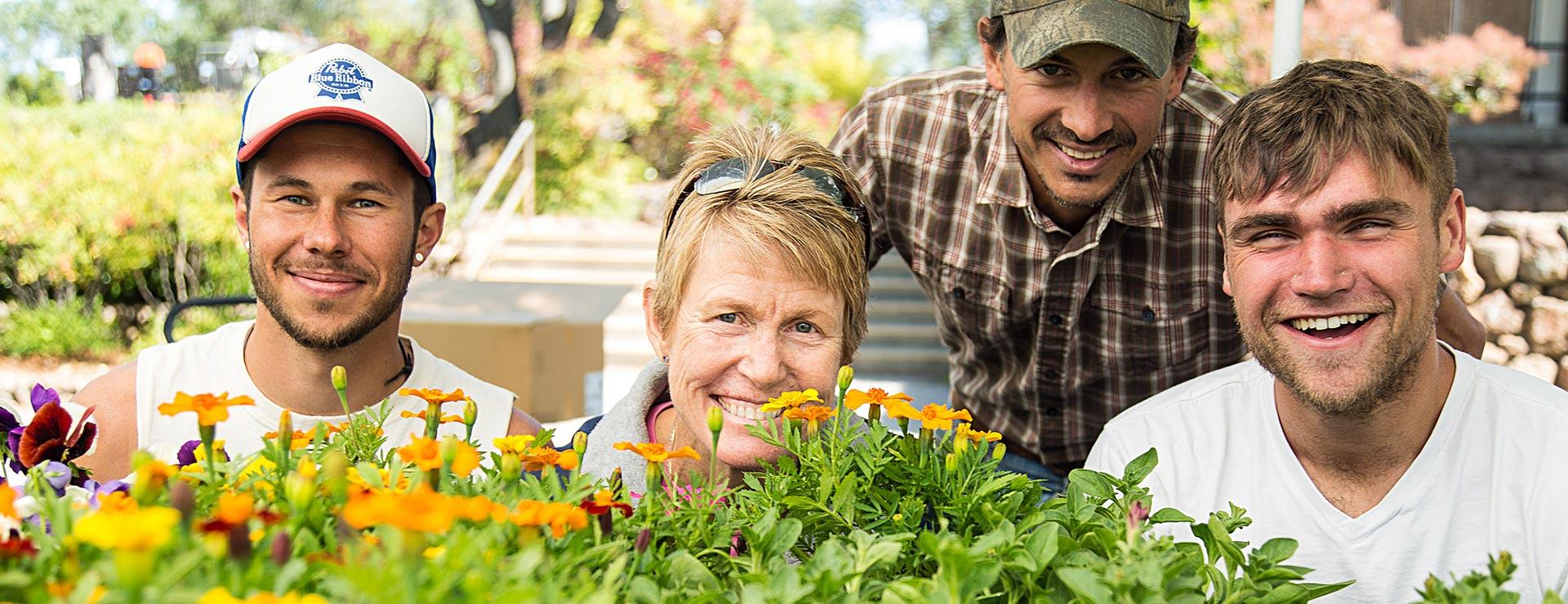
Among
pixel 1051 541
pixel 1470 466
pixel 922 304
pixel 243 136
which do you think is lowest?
pixel 922 304

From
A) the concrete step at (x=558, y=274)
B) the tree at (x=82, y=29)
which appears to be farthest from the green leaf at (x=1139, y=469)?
the tree at (x=82, y=29)

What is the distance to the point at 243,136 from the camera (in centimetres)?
184

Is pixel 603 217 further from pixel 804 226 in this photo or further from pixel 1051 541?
pixel 1051 541

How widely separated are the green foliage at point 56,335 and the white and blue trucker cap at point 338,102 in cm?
709

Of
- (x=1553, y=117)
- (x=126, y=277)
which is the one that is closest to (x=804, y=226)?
(x=126, y=277)

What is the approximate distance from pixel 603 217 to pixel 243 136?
9812mm

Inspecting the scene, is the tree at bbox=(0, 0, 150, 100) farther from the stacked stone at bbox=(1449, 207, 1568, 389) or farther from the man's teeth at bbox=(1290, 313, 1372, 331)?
the man's teeth at bbox=(1290, 313, 1372, 331)

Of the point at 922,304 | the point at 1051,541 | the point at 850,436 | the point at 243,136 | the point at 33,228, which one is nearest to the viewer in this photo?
the point at 1051,541

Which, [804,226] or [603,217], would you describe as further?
[603,217]

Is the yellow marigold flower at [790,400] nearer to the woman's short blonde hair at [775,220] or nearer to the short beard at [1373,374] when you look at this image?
the woman's short blonde hair at [775,220]

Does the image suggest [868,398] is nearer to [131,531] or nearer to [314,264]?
[131,531]

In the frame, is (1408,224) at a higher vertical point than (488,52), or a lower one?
lower

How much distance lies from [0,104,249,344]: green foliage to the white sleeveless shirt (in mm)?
6875

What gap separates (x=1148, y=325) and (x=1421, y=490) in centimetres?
90
